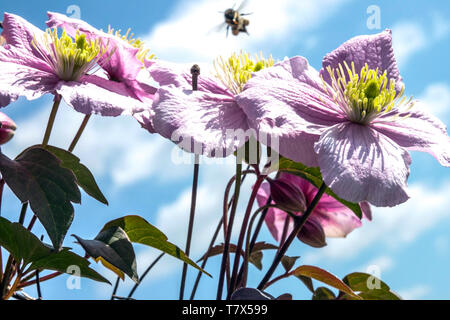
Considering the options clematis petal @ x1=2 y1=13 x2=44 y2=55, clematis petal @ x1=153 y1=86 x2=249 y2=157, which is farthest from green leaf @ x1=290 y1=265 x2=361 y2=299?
clematis petal @ x1=2 y1=13 x2=44 y2=55

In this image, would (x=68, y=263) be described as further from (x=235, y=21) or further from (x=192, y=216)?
(x=235, y=21)

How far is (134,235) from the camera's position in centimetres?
63

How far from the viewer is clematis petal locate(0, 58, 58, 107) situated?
568 mm

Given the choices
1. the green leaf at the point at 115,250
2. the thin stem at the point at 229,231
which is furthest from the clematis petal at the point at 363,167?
the green leaf at the point at 115,250

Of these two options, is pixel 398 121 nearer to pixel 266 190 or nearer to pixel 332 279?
pixel 332 279

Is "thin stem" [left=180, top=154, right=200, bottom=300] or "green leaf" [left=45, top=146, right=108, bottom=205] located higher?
"green leaf" [left=45, top=146, right=108, bottom=205]

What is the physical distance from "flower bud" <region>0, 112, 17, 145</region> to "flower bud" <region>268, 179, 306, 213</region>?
329 mm

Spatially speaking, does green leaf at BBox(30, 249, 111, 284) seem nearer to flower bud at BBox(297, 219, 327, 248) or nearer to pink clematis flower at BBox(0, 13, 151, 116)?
pink clematis flower at BBox(0, 13, 151, 116)

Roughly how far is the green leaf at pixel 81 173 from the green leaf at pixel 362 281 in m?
0.40

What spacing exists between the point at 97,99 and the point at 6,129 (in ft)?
0.42

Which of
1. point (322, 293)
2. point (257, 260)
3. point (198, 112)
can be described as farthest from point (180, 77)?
point (322, 293)

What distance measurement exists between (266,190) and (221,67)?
419mm

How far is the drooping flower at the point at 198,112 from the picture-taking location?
54 centimetres
